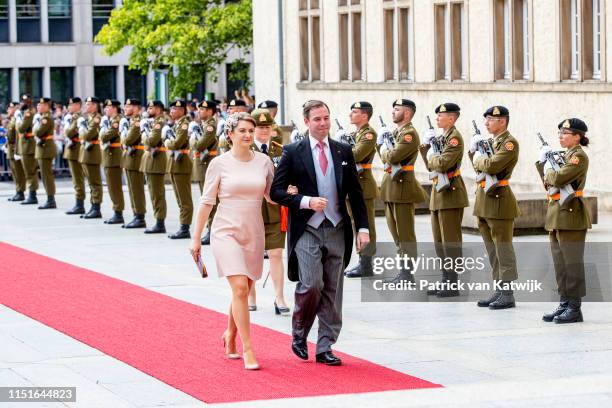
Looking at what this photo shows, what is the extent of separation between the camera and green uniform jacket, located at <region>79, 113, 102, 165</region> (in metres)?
23.1

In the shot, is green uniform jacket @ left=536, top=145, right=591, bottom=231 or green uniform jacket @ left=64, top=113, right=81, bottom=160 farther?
green uniform jacket @ left=64, top=113, right=81, bottom=160

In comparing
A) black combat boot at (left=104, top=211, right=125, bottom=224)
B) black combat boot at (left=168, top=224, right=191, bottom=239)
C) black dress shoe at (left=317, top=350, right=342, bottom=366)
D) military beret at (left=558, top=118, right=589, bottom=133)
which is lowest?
black dress shoe at (left=317, top=350, right=342, bottom=366)

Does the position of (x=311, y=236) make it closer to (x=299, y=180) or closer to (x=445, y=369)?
(x=299, y=180)

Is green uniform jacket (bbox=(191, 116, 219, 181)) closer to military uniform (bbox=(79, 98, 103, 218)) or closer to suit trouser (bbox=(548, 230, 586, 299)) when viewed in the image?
military uniform (bbox=(79, 98, 103, 218))

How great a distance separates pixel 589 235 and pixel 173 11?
23.0 m

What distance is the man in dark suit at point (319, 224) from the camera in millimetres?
10484

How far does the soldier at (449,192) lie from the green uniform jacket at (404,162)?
1.93 ft

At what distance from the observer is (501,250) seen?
1305 centimetres

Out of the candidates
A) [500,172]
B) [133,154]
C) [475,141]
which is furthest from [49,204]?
[500,172]

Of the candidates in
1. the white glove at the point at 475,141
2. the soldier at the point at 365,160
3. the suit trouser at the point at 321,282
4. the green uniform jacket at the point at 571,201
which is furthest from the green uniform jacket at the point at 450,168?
the suit trouser at the point at 321,282

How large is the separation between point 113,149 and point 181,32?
17902 mm

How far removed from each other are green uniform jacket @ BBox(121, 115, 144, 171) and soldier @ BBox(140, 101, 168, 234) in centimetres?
37

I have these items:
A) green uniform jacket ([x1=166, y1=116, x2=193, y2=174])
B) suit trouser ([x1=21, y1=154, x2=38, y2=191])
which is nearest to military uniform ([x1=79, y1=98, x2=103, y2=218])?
suit trouser ([x1=21, y1=154, x2=38, y2=191])

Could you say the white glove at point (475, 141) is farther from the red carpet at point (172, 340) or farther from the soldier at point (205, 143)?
the soldier at point (205, 143)
